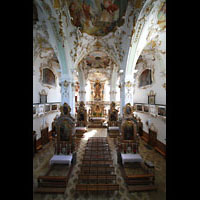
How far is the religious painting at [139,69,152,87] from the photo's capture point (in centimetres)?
914

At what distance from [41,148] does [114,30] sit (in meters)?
10.6

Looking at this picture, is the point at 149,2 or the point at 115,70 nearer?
the point at 149,2

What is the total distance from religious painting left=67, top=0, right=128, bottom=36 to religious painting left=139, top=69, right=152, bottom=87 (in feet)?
16.6

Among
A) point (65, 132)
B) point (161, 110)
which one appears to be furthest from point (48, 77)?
point (161, 110)

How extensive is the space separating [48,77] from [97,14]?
7051mm

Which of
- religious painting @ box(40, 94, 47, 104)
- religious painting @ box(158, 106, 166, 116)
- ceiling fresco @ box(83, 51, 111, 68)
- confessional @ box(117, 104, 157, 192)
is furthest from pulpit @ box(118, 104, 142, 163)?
ceiling fresco @ box(83, 51, 111, 68)

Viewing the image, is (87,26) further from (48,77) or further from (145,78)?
(145,78)

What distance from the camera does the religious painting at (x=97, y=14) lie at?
5.33 metres

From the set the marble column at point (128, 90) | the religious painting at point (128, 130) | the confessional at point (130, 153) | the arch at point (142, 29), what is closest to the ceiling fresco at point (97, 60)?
the arch at point (142, 29)

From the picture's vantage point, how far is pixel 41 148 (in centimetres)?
816

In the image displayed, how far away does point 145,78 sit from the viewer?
9797 mm

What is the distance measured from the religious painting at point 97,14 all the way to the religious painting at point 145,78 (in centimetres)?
507

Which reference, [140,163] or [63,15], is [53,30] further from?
[140,163]
